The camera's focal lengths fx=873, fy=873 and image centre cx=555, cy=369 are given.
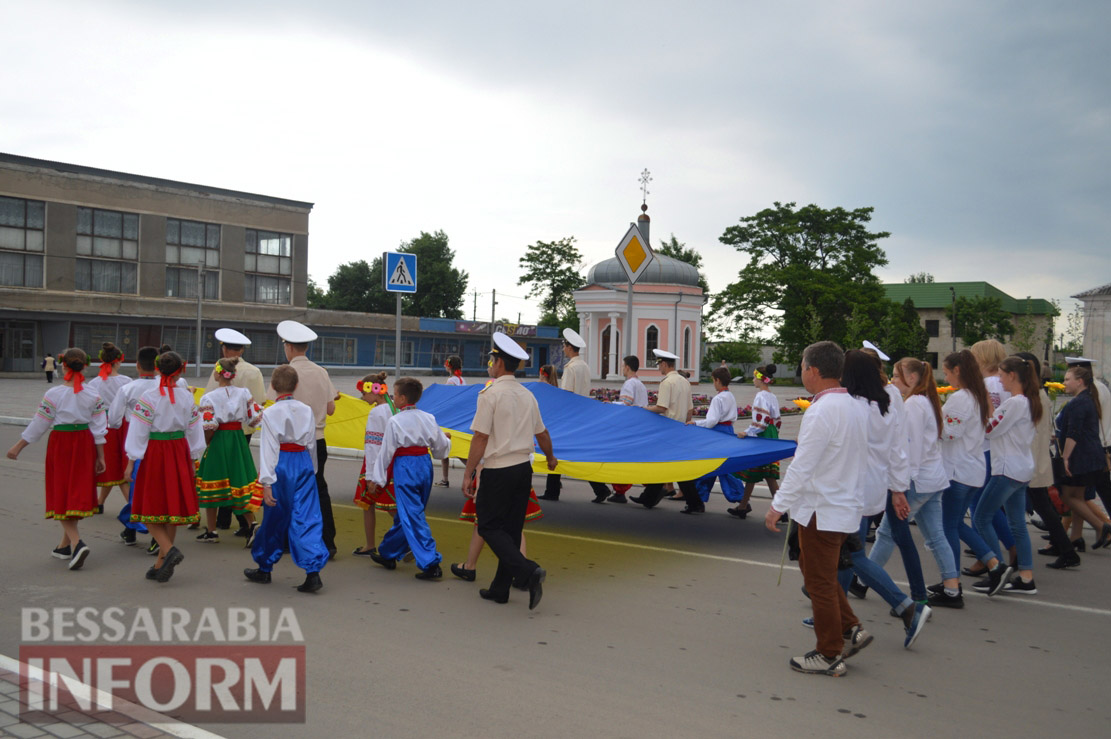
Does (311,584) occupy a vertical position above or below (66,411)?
below

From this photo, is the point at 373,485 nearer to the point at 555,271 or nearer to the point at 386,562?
the point at 386,562

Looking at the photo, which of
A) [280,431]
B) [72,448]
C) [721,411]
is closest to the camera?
[280,431]

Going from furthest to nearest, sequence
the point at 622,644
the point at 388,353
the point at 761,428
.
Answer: the point at 388,353 → the point at 761,428 → the point at 622,644

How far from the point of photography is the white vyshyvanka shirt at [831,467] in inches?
205

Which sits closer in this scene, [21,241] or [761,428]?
[761,428]

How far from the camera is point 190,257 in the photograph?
56.8m

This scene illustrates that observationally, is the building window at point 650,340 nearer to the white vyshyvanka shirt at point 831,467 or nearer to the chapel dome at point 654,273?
the chapel dome at point 654,273

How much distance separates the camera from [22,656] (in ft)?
16.9

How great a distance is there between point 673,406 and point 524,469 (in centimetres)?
481

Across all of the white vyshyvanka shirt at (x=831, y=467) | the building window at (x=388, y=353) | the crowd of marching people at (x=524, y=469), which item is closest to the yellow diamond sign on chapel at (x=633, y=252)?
the crowd of marching people at (x=524, y=469)

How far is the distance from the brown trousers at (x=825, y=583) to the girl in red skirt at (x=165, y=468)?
4.82 meters

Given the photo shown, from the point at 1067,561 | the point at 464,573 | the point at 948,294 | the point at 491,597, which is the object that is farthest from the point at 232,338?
the point at 948,294

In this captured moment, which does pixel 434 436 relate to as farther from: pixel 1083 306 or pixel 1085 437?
pixel 1083 306

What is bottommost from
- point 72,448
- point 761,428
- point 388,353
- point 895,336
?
point 72,448
